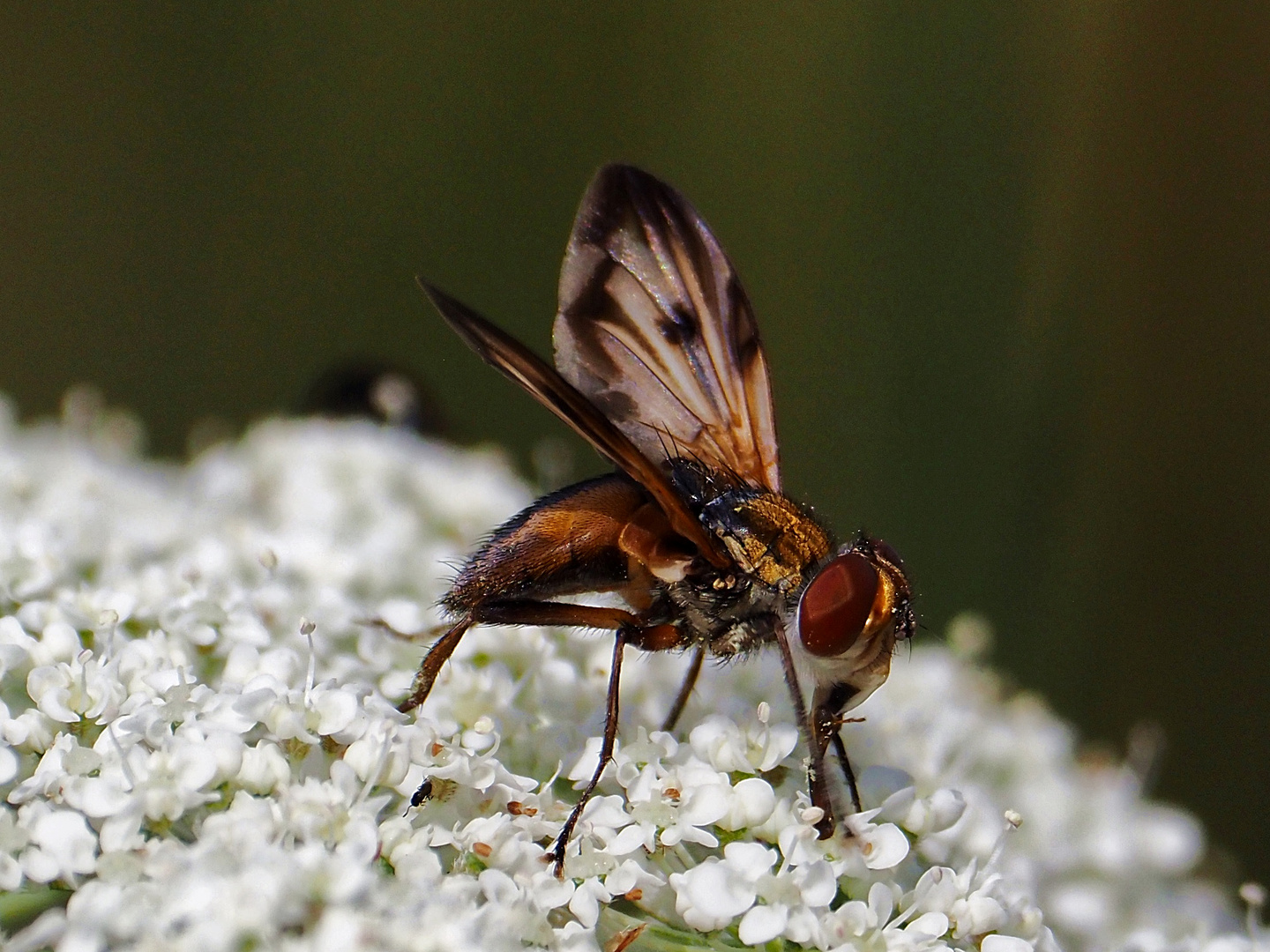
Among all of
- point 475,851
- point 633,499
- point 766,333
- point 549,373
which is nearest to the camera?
point 549,373

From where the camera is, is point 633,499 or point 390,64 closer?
point 633,499

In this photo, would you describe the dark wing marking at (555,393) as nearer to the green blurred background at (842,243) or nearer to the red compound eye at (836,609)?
the red compound eye at (836,609)

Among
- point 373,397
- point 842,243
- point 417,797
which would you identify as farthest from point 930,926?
point 842,243

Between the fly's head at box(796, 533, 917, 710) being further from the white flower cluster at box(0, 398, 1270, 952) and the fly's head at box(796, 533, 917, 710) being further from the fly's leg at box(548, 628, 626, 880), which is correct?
the fly's leg at box(548, 628, 626, 880)

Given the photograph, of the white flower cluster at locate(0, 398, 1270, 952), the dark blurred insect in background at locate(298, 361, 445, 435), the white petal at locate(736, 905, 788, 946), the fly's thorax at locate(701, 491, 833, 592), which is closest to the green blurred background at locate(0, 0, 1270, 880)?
the dark blurred insect in background at locate(298, 361, 445, 435)

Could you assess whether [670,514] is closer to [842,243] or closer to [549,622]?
[549,622]

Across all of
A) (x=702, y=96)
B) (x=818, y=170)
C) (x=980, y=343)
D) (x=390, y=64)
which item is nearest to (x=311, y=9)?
(x=390, y=64)

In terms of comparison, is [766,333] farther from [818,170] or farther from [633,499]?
[633,499]
